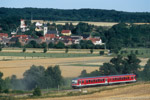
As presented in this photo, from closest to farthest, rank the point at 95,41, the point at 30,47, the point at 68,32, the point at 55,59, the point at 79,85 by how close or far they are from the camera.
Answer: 1. the point at 79,85
2. the point at 55,59
3. the point at 30,47
4. the point at 95,41
5. the point at 68,32

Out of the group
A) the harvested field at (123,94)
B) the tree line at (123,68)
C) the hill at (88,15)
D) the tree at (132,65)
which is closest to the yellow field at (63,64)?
the tree line at (123,68)

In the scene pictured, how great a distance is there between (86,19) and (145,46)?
147 feet

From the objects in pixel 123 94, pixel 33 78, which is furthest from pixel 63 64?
pixel 123 94

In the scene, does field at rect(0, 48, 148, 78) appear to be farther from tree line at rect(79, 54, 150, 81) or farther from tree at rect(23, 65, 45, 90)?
tree line at rect(79, 54, 150, 81)

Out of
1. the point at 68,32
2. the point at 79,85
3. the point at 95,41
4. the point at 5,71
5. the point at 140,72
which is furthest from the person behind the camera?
the point at 68,32

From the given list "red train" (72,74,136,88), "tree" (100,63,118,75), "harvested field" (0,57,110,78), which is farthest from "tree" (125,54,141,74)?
"red train" (72,74,136,88)

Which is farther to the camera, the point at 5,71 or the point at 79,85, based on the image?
the point at 5,71

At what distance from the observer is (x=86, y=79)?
83.1ft

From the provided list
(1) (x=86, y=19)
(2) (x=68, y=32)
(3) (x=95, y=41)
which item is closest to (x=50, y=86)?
(3) (x=95, y=41)

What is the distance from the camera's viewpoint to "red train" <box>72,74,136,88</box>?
2491 centimetres

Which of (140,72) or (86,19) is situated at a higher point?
(86,19)

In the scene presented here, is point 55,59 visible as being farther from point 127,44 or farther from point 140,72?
point 127,44

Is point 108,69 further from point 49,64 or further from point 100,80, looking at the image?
point 49,64

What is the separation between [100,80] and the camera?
1025 inches
